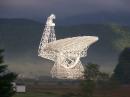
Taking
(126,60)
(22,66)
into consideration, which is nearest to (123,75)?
(126,60)

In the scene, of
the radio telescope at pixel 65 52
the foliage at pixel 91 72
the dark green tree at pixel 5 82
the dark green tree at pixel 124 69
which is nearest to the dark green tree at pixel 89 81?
the foliage at pixel 91 72

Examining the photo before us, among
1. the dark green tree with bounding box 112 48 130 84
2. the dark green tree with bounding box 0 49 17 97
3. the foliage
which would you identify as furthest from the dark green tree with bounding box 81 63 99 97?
the dark green tree with bounding box 112 48 130 84

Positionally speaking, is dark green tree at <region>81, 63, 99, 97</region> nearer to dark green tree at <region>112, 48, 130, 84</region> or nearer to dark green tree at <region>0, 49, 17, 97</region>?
dark green tree at <region>0, 49, 17, 97</region>

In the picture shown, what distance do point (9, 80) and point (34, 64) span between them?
6069 inches

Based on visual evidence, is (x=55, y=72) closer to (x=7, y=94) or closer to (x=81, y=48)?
(x=81, y=48)

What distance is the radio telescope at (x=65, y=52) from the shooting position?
81.8 metres

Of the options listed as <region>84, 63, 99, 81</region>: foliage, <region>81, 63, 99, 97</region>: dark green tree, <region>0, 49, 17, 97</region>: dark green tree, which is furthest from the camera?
<region>84, 63, 99, 81</region>: foliage

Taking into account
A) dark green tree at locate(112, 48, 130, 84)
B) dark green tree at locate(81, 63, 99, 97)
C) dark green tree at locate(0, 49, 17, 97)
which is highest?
dark green tree at locate(112, 48, 130, 84)

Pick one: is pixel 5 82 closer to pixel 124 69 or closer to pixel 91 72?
pixel 91 72

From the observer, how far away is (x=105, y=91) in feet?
238

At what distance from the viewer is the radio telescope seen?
81750 mm

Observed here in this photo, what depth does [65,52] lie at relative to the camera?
85.9 meters

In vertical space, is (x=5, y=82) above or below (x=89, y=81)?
below

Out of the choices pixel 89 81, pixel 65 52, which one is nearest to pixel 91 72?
pixel 89 81
